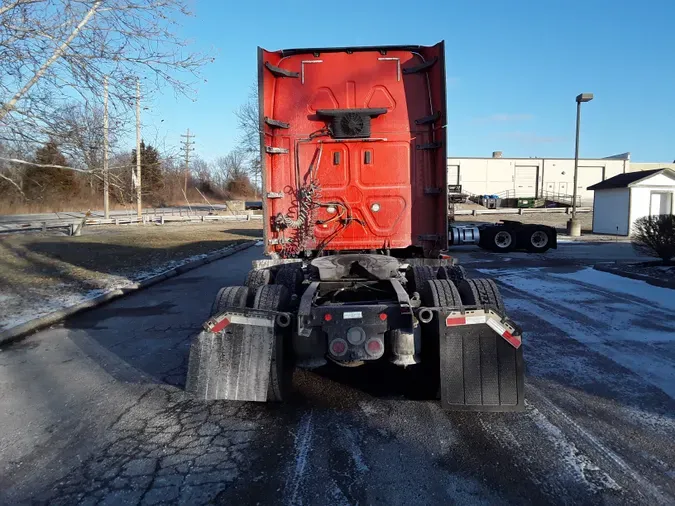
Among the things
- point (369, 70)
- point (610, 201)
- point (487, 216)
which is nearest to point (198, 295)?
point (369, 70)

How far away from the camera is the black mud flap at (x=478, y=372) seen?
3.94 meters

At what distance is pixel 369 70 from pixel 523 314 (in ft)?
14.7

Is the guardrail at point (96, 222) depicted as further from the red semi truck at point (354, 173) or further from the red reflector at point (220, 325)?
the red reflector at point (220, 325)

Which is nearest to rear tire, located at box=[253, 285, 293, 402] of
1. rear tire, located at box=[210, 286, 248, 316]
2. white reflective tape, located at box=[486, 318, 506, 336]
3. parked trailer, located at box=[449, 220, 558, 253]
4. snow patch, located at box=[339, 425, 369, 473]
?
rear tire, located at box=[210, 286, 248, 316]

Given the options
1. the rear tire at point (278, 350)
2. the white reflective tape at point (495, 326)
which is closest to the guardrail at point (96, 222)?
the rear tire at point (278, 350)

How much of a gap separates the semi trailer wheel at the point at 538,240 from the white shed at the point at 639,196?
7381 millimetres

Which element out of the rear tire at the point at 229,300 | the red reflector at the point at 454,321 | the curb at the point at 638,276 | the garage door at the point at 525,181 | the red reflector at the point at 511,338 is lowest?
the curb at the point at 638,276

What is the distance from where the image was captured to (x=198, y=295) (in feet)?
33.4

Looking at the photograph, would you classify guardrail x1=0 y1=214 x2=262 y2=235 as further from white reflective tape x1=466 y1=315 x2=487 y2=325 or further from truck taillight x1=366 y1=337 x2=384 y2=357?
white reflective tape x1=466 y1=315 x2=487 y2=325

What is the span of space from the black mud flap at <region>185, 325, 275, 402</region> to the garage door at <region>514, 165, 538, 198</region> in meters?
75.5

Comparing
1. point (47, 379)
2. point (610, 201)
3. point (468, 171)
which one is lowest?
point (47, 379)

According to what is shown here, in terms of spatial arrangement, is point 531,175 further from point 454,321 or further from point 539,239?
point 454,321

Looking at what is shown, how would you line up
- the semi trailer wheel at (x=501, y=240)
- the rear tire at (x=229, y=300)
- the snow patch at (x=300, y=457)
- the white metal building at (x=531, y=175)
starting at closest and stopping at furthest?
the snow patch at (x=300, y=457) → the rear tire at (x=229, y=300) → the semi trailer wheel at (x=501, y=240) → the white metal building at (x=531, y=175)

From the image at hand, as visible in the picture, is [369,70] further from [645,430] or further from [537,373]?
[645,430]
